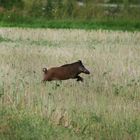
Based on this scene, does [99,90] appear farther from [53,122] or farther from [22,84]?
[53,122]

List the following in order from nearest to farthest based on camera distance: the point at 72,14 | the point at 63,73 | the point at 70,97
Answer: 1. the point at 70,97
2. the point at 63,73
3. the point at 72,14

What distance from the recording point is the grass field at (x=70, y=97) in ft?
16.1

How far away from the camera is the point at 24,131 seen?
4.85m

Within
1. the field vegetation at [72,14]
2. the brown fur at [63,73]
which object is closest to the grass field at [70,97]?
the brown fur at [63,73]

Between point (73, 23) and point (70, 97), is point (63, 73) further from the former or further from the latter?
point (73, 23)

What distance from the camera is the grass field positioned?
4.92 meters

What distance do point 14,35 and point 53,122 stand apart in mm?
9951

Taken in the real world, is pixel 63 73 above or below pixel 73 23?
above

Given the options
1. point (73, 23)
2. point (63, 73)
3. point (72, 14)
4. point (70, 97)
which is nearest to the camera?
point (70, 97)

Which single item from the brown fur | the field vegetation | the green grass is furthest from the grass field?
the field vegetation

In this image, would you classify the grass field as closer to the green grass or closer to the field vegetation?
the green grass

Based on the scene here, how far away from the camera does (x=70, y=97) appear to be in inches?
248

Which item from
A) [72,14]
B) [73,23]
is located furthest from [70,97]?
[72,14]

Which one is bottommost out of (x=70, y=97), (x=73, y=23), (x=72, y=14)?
(x=73, y=23)
